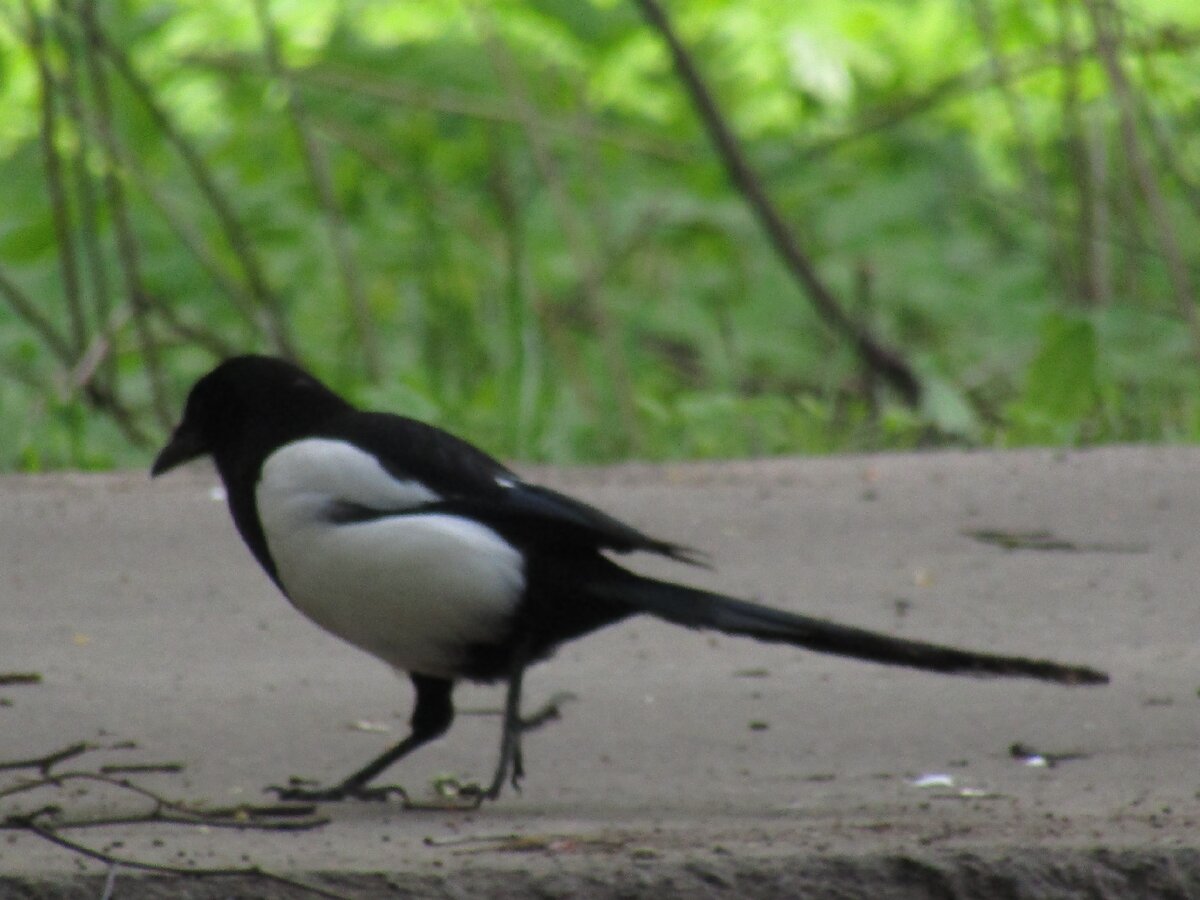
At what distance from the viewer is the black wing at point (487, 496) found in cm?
264

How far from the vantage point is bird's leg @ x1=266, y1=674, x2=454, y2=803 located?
2590 millimetres

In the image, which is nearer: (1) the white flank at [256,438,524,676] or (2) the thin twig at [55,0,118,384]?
(1) the white flank at [256,438,524,676]

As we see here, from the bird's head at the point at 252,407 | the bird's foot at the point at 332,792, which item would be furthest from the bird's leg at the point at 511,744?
the bird's head at the point at 252,407

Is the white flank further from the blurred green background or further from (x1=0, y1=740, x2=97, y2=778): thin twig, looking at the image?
the blurred green background

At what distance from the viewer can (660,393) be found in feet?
23.3

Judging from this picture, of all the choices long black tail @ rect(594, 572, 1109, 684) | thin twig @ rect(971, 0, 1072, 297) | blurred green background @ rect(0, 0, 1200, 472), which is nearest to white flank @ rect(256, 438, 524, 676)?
long black tail @ rect(594, 572, 1109, 684)

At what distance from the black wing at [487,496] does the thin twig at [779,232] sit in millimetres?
2639

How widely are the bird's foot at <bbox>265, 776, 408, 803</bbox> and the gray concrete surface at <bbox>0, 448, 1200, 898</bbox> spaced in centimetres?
4

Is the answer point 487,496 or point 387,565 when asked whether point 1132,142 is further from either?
point 387,565

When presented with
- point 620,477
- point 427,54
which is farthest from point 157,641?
point 427,54

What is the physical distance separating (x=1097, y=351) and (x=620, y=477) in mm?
1271

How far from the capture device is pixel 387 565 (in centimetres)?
260

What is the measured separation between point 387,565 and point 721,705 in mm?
666

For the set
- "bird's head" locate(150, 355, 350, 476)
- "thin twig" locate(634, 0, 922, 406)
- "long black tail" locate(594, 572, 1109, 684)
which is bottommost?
"long black tail" locate(594, 572, 1109, 684)
